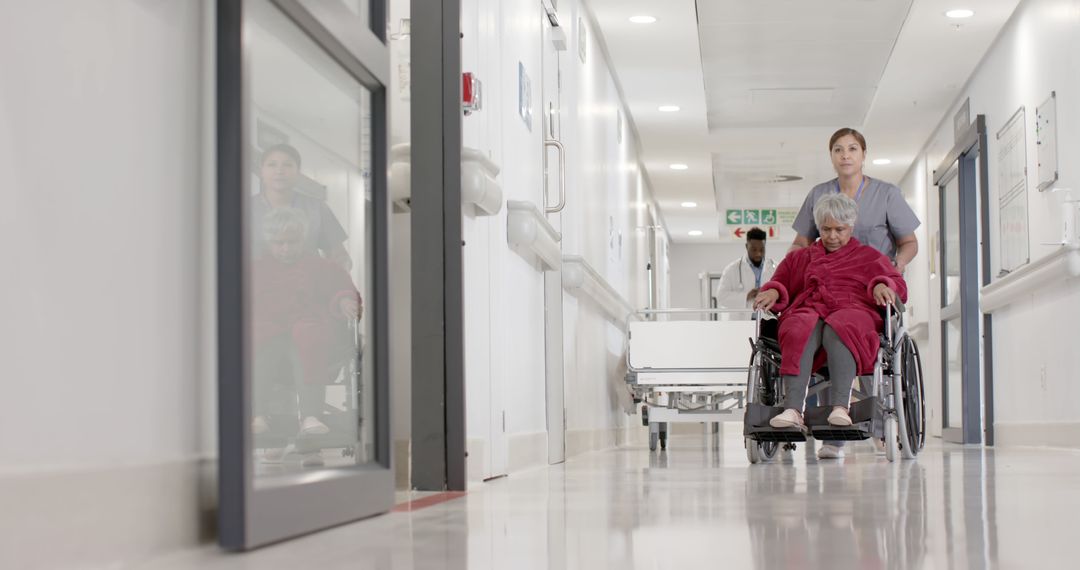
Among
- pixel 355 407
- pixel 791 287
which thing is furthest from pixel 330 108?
pixel 791 287

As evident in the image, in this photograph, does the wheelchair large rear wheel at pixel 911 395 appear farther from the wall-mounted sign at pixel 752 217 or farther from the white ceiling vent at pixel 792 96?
the wall-mounted sign at pixel 752 217

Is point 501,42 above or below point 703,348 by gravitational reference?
above

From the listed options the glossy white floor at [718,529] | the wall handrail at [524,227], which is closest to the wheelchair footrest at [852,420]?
the glossy white floor at [718,529]

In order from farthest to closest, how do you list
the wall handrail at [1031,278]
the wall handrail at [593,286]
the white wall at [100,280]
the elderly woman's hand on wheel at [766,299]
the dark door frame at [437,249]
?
the wall handrail at [593,286] < the wall handrail at [1031,278] < the elderly woman's hand on wheel at [766,299] < the dark door frame at [437,249] < the white wall at [100,280]

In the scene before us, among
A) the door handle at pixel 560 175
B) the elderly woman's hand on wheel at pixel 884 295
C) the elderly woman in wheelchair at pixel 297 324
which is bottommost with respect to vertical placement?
the elderly woman in wheelchair at pixel 297 324

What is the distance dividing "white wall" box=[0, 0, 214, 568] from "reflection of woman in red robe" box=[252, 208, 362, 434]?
0.16m

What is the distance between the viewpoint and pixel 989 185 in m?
8.20

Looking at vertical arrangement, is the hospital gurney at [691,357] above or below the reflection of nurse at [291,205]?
below

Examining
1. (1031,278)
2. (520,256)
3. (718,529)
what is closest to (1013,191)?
(1031,278)

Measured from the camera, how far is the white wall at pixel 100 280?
51.7 inches

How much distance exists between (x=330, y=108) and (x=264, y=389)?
0.67 m

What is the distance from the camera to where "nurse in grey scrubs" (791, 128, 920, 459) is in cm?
500

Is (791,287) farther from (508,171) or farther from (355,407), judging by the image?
(355,407)

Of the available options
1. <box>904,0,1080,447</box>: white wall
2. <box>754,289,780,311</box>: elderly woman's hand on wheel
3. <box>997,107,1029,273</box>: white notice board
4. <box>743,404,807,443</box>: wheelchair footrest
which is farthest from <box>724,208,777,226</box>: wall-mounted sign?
<box>743,404,807,443</box>: wheelchair footrest
